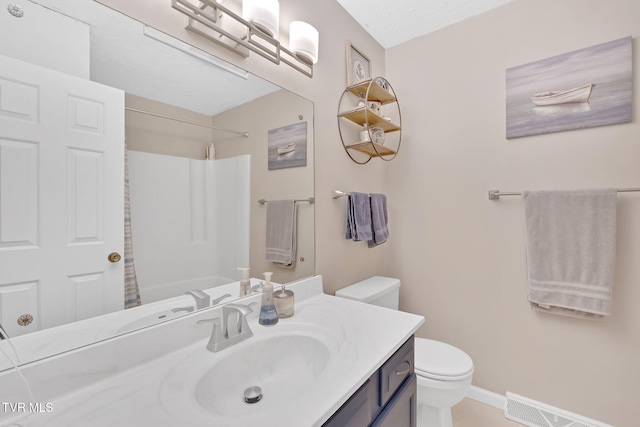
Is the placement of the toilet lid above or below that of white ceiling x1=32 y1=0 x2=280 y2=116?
below

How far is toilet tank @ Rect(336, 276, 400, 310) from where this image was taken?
1498 mm

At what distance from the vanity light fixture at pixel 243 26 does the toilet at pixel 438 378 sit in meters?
1.24

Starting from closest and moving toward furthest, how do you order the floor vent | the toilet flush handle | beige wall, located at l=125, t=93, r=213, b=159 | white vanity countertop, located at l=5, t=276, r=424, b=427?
white vanity countertop, located at l=5, t=276, r=424, b=427 → beige wall, located at l=125, t=93, r=213, b=159 → the toilet flush handle → the floor vent

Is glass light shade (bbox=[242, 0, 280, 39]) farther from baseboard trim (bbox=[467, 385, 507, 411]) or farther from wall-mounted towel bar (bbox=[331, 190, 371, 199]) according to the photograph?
baseboard trim (bbox=[467, 385, 507, 411])

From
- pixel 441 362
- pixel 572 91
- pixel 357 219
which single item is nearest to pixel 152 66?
pixel 357 219

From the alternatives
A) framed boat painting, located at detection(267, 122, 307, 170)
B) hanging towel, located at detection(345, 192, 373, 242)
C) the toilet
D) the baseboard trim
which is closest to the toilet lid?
the toilet

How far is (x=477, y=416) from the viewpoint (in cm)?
158

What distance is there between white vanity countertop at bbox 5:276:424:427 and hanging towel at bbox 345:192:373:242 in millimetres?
670

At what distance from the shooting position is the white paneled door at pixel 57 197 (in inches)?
23.2

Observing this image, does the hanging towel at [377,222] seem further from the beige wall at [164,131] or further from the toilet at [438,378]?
the beige wall at [164,131]

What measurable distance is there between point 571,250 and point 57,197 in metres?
2.09

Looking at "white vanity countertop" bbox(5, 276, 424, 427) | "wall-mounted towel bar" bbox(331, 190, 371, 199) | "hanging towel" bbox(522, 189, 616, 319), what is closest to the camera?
"white vanity countertop" bbox(5, 276, 424, 427)

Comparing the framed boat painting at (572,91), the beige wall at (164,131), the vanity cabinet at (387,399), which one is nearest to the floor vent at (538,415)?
the vanity cabinet at (387,399)

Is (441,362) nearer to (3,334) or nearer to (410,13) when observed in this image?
(3,334)
